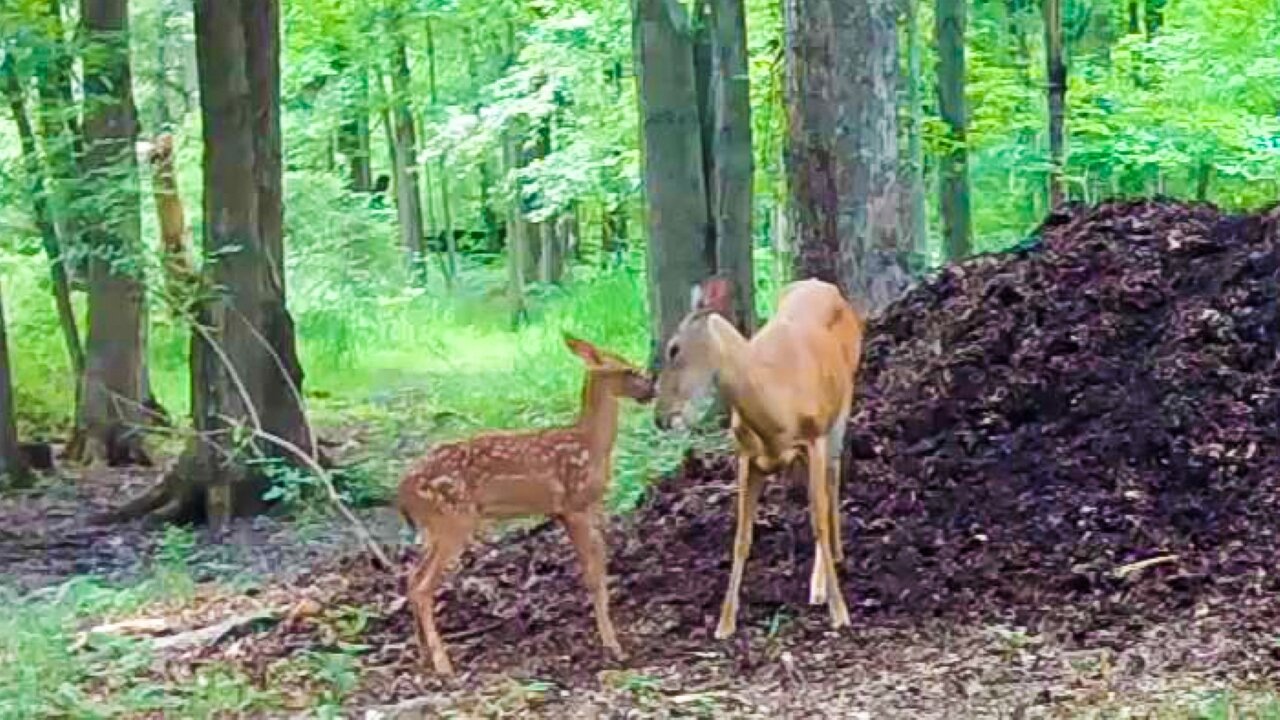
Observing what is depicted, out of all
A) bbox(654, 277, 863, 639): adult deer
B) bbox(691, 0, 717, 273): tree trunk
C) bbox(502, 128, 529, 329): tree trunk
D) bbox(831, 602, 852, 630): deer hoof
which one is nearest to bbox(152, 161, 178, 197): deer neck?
bbox(691, 0, 717, 273): tree trunk

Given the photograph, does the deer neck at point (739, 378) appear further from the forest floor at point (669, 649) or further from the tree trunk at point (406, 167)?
the tree trunk at point (406, 167)

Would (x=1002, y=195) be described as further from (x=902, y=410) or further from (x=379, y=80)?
(x=902, y=410)

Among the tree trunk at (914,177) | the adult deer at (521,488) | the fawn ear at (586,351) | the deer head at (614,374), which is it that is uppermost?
the tree trunk at (914,177)

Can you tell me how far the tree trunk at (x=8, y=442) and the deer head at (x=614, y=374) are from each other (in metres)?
7.69

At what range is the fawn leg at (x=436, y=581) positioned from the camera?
602 cm

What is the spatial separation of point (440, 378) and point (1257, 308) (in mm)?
12422

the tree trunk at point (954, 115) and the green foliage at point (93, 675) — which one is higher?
the tree trunk at point (954, 115)

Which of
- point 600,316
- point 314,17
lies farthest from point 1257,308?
point 314,17

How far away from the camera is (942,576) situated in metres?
6.44

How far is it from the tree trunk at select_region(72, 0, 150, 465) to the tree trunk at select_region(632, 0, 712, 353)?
3.52 meters

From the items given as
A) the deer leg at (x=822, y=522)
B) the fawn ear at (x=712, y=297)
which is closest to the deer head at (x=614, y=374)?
the fawn ear at (x=712, y=297)

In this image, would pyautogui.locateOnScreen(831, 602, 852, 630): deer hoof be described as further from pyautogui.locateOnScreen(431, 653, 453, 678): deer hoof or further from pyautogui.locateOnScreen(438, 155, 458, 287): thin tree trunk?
pyautogui.locateOnScreen(438, 155, 458, 287): thin tree trunk

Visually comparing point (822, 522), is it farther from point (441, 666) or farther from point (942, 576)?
point (441, 666)

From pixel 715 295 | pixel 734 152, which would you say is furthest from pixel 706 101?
pixel 715 295
